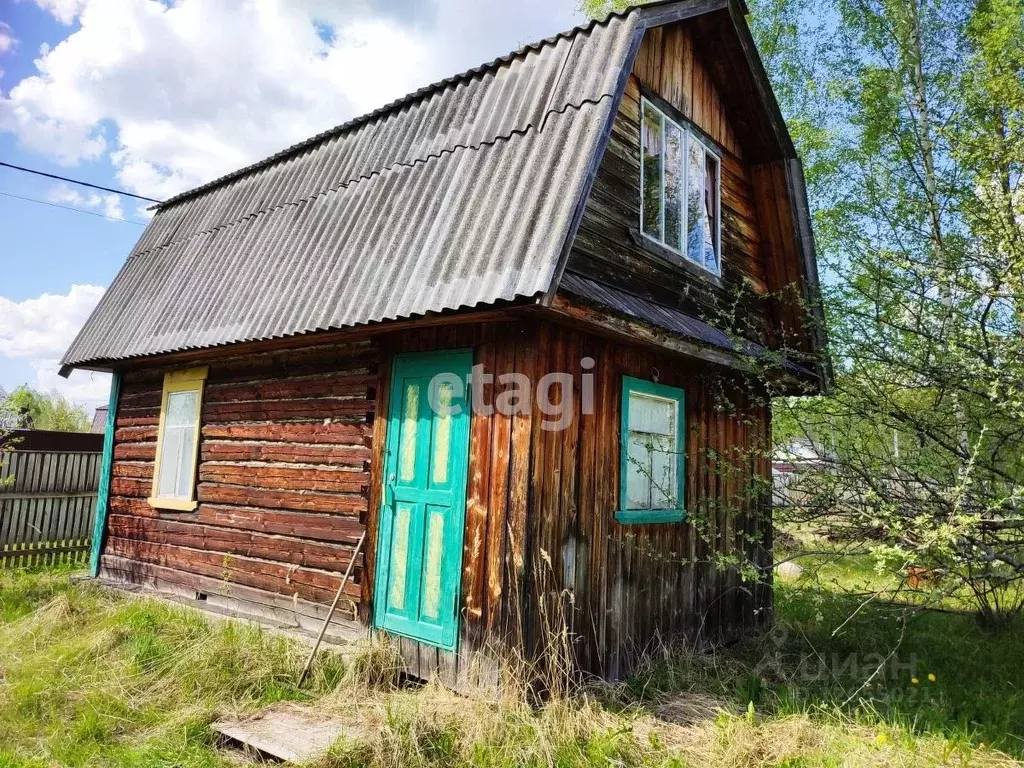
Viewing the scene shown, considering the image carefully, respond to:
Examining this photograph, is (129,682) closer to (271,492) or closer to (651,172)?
(271,492)

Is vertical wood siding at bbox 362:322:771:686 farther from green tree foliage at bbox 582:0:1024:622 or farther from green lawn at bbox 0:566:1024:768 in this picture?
green tree foliage at bbox 582:0:1024:622

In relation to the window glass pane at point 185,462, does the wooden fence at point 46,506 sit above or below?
below

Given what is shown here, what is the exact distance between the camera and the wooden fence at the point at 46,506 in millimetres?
10578

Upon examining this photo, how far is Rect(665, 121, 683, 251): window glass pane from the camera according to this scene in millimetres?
6719

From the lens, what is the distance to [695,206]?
717 centimetres

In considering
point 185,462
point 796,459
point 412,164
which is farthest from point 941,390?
point 185,462

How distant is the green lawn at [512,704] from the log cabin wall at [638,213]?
2.96 m

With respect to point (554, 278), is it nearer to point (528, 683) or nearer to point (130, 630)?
point (528, 683)

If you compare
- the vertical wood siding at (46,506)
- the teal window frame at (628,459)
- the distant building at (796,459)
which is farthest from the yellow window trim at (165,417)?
the distant building at (796,459)

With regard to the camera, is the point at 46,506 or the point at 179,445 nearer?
the point at 179,445

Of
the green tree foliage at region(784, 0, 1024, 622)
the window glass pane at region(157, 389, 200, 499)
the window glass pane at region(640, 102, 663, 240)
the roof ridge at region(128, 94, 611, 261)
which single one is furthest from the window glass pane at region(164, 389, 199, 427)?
the green tree foliage at region(784, 0, 1024, 622)

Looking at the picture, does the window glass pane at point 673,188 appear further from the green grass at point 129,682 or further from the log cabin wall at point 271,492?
the green grass at point 129,682

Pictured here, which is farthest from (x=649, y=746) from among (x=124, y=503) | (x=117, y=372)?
(x=117, y=372)

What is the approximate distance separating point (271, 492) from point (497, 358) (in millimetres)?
3158
